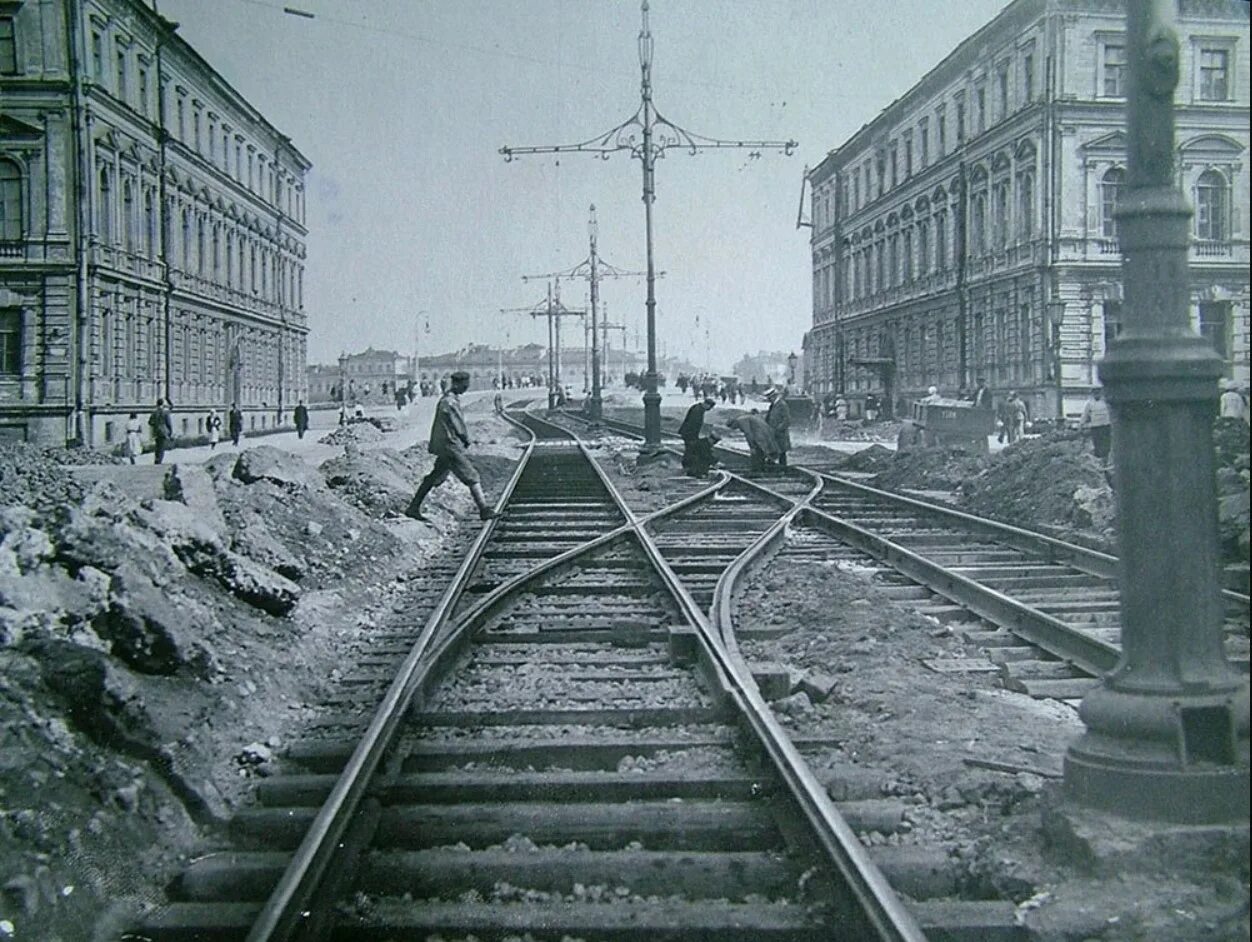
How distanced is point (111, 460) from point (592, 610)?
13.9 m

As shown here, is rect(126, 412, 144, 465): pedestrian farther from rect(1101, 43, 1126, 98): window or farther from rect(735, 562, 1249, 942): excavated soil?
rect(1101, 43, 1126, 98): window

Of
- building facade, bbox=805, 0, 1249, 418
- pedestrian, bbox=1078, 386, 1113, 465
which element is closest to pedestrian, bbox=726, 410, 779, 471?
building facade, bbox=805, 0, 1249, 418

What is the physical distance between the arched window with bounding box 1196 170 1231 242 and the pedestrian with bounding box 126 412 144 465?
1747 centimetres

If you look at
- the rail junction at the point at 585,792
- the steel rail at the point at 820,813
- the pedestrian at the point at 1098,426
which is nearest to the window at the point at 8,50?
the rail junction at the point at 585,792

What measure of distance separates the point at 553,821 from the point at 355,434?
2861cm

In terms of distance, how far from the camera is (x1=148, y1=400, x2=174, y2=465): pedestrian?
725 inches

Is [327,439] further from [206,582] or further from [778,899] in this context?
[778,899]

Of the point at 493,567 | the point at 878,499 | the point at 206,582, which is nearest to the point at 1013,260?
the point at 878,499

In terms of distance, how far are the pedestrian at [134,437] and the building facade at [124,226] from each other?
24 cm

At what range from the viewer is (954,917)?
334cm

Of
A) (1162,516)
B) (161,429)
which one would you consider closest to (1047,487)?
(1162,516)

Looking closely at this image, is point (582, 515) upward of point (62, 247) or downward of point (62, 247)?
downward

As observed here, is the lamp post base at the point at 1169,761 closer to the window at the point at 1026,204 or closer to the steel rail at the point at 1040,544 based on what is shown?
the steel rail at the point at 1040,544

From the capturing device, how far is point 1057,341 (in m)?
17.5
